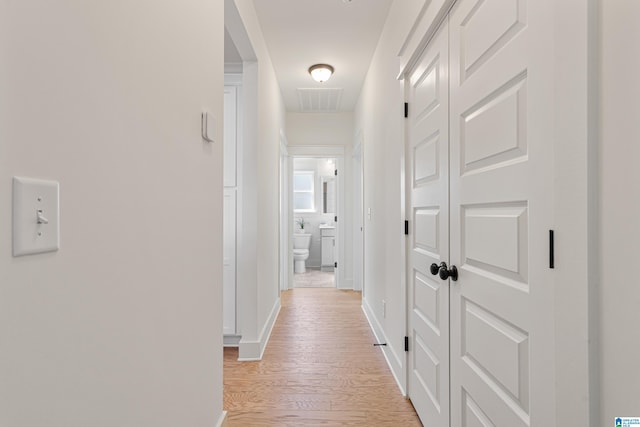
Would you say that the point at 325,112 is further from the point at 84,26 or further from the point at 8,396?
the point at 8,396

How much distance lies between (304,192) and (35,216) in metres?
6.32

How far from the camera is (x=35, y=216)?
52 cm

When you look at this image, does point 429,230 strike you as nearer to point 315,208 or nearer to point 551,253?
point 551,253

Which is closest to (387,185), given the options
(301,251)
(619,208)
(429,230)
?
(429,230)

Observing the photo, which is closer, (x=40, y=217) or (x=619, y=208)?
(x=40, y=217)

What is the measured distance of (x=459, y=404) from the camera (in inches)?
50.6

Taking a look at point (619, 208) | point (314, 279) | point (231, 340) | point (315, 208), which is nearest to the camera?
point (619, 208)

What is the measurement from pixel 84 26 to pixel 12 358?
0.58 meters

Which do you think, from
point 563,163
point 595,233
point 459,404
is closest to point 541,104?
point 563,163

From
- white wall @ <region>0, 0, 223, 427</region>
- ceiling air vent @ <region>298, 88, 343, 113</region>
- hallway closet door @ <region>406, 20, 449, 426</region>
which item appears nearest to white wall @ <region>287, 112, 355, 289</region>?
ceiling air vent @ <region>298, 88, 343, 113</region>

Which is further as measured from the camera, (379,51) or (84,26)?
(379,51)

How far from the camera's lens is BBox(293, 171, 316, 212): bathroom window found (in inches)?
268

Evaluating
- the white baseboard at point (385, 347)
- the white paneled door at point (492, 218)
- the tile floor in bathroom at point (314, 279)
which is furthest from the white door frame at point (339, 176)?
the white paneled door at point (492, 218)

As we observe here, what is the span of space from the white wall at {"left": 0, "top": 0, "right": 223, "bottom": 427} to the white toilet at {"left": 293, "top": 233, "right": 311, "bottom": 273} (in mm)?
4798
